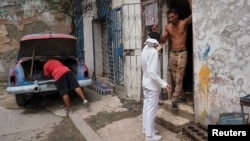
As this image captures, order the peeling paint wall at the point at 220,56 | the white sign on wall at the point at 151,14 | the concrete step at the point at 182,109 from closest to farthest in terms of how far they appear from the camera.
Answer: the peeling paint wall at the point at 220,56 < the concrete step at the point at 182,109 < the white sign on wall at the point at 151,14

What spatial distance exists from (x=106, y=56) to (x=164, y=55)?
443cm

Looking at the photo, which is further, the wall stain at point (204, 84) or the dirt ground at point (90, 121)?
the dirt ground at point (90, 121)

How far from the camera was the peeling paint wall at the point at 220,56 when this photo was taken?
4.26 metres

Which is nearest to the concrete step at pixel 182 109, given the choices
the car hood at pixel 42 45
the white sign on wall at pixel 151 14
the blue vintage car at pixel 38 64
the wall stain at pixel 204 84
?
the wall stain at pixel 204 84

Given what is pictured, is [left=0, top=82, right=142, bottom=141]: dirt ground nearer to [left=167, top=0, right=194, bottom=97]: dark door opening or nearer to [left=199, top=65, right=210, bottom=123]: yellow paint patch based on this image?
[left=167, top=0, right=194, bottom=97]: dark door opening

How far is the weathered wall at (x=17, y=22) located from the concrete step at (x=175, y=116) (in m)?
9.24

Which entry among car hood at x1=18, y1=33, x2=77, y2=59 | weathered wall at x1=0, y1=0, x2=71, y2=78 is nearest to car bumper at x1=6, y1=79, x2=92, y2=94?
car hood at x1=18, y1=33, x2=77, y2=59

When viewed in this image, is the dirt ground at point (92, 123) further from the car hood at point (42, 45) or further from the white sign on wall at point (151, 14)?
the car hood at point (42, 45)

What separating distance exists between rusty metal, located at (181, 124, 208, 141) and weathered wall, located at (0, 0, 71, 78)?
34.0 feet

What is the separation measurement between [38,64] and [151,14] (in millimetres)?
3849

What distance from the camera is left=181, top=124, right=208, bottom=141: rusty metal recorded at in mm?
4523

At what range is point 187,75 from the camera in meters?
7.41

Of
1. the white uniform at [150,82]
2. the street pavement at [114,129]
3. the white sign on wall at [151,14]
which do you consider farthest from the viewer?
the white sign on wall at [151,14]

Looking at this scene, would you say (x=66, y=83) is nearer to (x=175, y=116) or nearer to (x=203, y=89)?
(x=175, y=116)
